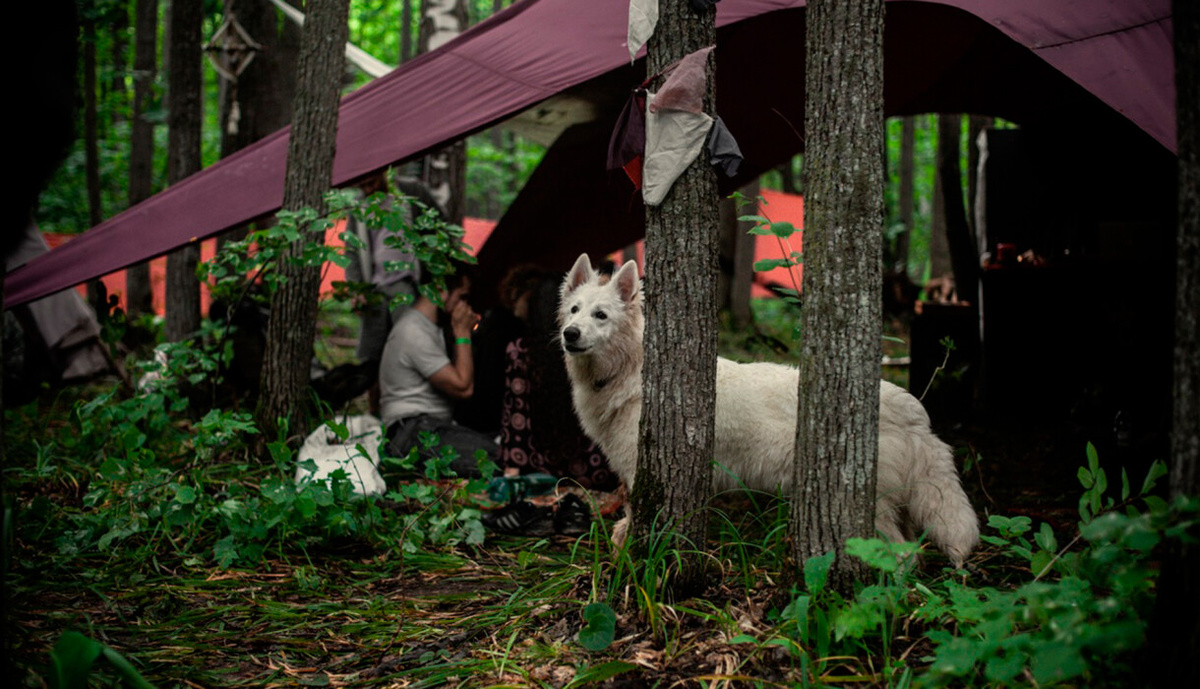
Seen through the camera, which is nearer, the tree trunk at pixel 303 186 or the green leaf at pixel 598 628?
the green leaf at pixel 598 628

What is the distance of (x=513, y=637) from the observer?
2160 millimetres

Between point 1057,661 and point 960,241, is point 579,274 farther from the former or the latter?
point 960,241

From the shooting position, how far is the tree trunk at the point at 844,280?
6.80 ft

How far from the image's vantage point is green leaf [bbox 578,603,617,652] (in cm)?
209

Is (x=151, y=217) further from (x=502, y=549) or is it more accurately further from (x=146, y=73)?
(x=146, y=73)

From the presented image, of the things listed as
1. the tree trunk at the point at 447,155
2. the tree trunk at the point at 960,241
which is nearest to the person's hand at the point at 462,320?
the tree trunk at the point at 447,155

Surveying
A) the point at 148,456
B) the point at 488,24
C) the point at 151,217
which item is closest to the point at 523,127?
the point at 488,24

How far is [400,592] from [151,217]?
9.02ft

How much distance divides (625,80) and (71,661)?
3.85 metres

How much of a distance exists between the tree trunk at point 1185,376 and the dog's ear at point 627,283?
227 centimetres

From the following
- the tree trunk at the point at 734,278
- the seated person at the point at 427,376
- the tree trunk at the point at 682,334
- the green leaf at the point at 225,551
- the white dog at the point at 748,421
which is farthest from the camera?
the tree trunk at the point at 734,278

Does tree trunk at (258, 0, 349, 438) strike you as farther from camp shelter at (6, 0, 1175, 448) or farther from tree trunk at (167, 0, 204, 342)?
tree trunk at (167, 0, 204, 342)

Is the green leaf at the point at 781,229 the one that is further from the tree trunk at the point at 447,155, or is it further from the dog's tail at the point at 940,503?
the tree trunk at the point at 447,155

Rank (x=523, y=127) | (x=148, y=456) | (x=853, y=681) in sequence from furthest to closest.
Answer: (x=523, y=127) < (x=148, y=456) < (x=853, y=681)
